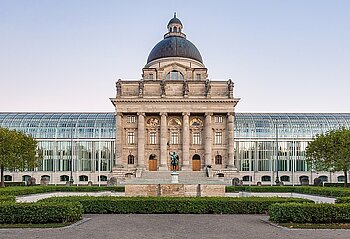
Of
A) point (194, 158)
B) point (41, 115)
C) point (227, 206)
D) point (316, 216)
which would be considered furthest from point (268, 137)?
point (316, 216)

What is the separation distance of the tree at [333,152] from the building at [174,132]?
48.7 ft

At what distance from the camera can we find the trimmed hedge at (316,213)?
2527cm

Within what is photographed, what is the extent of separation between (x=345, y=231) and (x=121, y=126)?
61.3m

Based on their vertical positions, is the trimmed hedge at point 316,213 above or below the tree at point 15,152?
below

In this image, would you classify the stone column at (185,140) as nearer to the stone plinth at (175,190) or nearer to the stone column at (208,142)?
the stone column at (208,142)

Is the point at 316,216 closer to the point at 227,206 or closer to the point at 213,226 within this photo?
the point at 213,226

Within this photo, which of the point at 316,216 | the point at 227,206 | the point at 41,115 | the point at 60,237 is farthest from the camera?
the point at 41,115

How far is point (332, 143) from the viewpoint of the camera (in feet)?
203

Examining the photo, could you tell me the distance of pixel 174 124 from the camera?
8275 centimetres

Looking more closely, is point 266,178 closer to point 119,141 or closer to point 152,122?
point 152,122

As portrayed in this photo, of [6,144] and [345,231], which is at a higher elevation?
[6,144]

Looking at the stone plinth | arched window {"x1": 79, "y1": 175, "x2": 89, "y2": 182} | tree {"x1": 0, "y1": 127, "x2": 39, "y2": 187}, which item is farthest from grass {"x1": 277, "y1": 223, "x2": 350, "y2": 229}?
arched window {"x1": 79, "y1": 175, "x2": 89, "y2": 182}

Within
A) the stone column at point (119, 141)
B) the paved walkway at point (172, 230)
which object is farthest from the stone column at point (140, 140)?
the paved walkway at point (172, 230)

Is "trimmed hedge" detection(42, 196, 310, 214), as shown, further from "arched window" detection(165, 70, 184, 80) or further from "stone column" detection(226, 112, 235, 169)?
"arched window" detection(165, 70, 184, 80)
